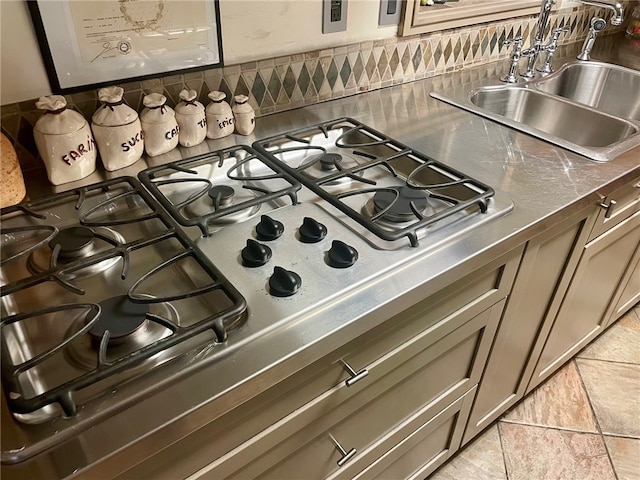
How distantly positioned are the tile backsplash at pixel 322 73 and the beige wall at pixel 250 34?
0.02 meters

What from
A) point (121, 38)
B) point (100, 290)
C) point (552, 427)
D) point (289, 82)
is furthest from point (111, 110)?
point (552, 427)

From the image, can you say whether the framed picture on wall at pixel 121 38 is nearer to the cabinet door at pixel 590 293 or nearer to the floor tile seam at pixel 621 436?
the cabinet door at pixel 590 293

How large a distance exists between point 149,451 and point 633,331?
2.05m

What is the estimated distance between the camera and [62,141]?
3.18ft

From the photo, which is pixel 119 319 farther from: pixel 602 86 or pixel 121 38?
pixel 602 86

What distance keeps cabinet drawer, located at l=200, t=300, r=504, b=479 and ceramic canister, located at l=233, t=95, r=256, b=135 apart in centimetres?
64

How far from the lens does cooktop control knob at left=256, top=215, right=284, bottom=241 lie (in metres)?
0.90

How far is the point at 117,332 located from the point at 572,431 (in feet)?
5.13

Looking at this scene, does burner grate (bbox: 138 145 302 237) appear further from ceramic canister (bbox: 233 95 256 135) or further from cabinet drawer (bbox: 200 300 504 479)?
cabinet drawer (bbox: 200 300 504 479)

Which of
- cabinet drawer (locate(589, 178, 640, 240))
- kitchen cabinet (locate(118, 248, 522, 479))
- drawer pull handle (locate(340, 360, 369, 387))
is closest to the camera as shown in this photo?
kitchen cabinet (locate(118, 248, 522, 479))

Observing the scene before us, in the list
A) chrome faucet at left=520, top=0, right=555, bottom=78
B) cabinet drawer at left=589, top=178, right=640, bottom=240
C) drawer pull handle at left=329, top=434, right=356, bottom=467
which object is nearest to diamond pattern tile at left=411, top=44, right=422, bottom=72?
chrome faucet at left=520, top=0, right=555, bottom=78

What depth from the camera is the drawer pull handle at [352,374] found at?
85cm

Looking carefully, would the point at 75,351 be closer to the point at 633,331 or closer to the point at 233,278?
the point at 233,278

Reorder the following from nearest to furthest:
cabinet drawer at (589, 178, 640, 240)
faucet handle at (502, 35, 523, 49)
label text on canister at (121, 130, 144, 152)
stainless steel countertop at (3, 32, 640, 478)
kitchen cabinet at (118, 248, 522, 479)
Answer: stainless steel countertop at (3, 32, 640, 478) → kitchen cabinet at (118, 248, 522, 479) → label text on canister at (121, 130, 144, 152) → cabinet drawer at (589, 178, 640, 240) → faucet handle at (502, 35, 523, 49)
